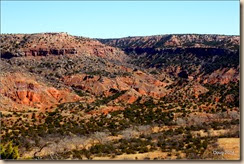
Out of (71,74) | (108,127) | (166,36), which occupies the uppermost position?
(166,36)

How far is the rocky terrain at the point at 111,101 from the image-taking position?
95.9 feet

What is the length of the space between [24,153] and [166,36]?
14218cm

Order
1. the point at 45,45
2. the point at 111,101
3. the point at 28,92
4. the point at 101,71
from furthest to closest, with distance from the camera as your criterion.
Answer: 1. the point at 45,45
2. the point at 101,71
3. the point at 111,101
4. the point at 28,92

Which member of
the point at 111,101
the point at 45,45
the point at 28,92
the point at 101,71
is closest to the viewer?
the point at 28,92

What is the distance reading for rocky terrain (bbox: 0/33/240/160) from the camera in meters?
29.2

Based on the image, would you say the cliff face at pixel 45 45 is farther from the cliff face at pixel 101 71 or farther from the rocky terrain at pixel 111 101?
the rocky terrain at pixel 111 101

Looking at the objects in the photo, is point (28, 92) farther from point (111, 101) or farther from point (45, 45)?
point (45, 45)

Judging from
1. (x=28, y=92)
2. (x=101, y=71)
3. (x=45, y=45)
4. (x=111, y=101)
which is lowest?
(x=111, y=101)

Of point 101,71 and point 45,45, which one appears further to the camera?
point 45,45

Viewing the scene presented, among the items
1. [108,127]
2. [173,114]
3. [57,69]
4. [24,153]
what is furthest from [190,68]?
[24,153]

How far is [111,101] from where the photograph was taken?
70188 mm

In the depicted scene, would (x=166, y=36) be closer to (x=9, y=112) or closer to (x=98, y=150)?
(x=9, y=112)

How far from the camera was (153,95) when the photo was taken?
82.8 metres

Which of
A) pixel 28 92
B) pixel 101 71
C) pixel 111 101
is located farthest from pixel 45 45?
pixel 28 92
